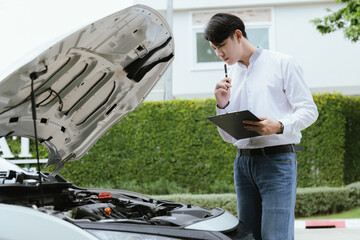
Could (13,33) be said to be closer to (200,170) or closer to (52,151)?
(52,151)

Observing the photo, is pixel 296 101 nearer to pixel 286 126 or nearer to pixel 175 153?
pixel 286 126

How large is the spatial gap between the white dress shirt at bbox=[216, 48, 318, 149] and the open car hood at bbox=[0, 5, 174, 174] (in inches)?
23.0

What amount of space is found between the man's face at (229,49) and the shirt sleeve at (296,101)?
314 mm

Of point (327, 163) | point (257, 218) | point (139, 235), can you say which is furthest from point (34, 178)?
point (327, 163)

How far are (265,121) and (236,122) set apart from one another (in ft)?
0.55

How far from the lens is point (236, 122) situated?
272 centimetres

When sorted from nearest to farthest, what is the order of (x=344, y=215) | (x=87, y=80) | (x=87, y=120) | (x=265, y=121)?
(x=265, y=121) < (x=87, y=80) < (x=87, y=120) < (x=344, y=215)

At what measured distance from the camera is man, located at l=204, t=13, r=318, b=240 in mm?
2750

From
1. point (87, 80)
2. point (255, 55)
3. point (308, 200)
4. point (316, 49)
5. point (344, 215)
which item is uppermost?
point (316, 49)

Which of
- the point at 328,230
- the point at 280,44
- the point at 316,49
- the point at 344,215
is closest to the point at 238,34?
the point at 328,230

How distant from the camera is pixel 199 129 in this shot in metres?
8.85

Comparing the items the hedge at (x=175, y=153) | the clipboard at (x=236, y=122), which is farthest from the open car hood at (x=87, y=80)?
the hedge at (x=175, y=153)

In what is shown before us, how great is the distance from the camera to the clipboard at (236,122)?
8.61 feet

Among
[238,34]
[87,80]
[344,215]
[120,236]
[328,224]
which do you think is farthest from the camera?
[344,215]
